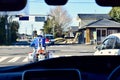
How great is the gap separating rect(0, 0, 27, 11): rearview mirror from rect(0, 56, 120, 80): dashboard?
0.58 m

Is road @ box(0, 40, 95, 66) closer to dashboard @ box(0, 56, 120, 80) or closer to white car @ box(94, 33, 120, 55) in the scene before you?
white car @ box(94, 33, 120, 55)

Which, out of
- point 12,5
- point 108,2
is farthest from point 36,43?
point 12,5

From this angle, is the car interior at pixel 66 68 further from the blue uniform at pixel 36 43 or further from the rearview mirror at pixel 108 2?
the blue uniform at pixel 36 43

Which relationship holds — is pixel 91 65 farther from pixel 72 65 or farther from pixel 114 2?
pixel 114 2

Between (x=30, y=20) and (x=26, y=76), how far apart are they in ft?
9.35

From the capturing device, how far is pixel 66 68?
11.5 feet

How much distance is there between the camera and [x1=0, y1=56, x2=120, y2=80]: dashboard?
327 centimetres

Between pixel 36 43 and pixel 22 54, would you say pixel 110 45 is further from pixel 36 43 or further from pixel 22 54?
pixel 22 54

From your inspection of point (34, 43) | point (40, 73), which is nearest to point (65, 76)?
point (40, 73)

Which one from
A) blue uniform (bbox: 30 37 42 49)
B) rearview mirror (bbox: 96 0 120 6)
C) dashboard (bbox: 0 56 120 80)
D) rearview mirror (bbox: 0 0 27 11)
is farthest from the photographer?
blue uniform (bbox: 30 37 42 49)

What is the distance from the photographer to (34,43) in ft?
65.9

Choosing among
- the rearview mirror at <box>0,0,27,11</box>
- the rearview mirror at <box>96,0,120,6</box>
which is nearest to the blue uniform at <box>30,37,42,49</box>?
the rearview mirror at <box>96,0,120,6</box>

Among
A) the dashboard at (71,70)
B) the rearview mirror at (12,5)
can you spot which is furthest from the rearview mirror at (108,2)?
the rearview mirror at (12,5)

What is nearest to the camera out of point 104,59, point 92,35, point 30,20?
point 104,59
